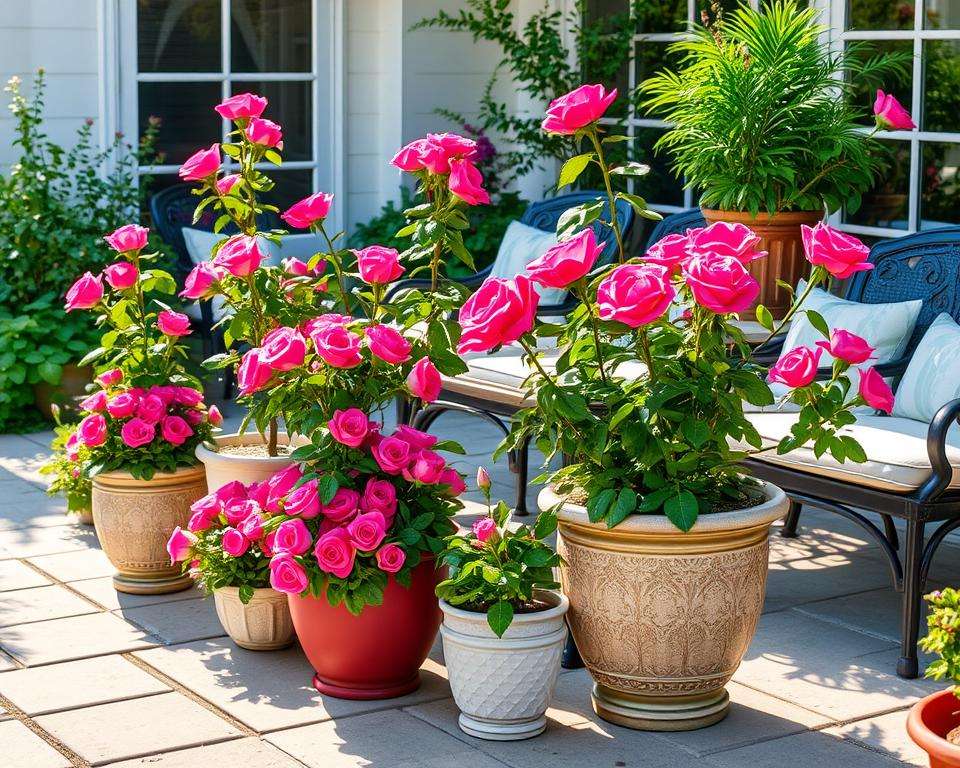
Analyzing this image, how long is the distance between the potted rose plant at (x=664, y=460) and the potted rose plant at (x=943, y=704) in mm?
571

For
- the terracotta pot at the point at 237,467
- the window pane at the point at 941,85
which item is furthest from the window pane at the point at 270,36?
the terracotta pot at the point at 237,467

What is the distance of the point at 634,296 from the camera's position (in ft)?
9.91

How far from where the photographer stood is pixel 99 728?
11.1 ft

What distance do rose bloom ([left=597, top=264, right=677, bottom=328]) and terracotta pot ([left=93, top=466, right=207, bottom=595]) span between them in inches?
67.7

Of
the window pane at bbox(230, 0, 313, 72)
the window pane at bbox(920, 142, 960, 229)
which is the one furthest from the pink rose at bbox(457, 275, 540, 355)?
the window pane at bbox(230, 0, 313, 72)

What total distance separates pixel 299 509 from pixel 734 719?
111cm

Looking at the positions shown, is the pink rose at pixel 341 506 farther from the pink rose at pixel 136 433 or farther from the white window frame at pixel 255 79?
the white window frame at pixel 255 79

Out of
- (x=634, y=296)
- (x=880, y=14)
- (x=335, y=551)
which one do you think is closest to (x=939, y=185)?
(x=880, y=14)

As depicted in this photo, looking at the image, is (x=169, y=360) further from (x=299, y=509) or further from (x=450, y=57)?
(x=450, y=57)

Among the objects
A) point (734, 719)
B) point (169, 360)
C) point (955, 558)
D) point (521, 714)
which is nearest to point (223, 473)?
point (169, 360)

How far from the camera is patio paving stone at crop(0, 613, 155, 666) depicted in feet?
12.7

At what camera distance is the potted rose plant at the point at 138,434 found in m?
4.26

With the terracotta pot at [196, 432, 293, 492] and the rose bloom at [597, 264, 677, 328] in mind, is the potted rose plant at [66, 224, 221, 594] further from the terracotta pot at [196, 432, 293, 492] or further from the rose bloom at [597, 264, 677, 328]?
the rose bloom at [597, 264, 677, 328]

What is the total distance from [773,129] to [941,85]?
94 centimetres
